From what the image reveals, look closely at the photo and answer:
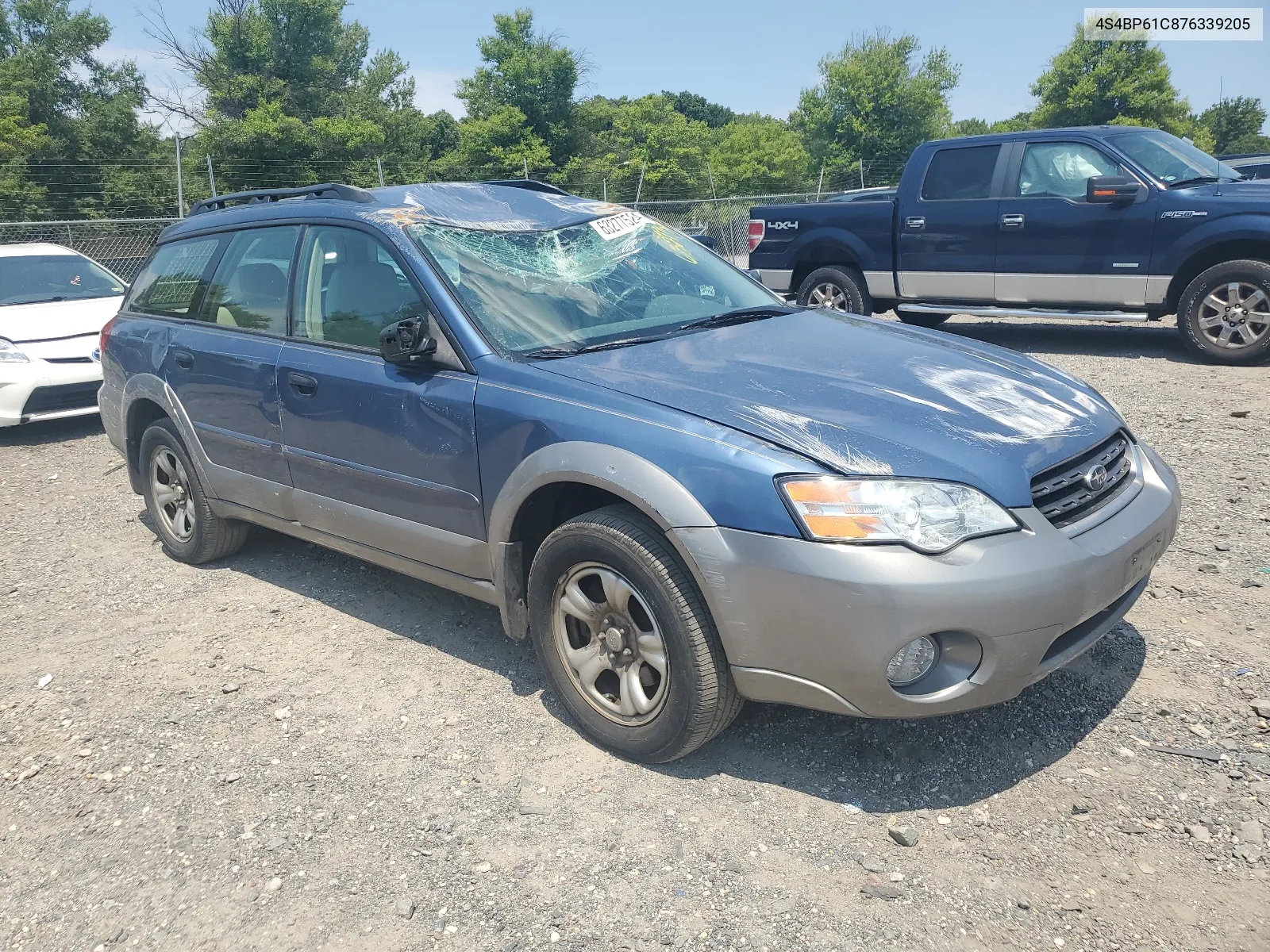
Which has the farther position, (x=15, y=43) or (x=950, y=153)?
(x=15, y=43)

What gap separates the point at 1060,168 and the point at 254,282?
7.21 metres

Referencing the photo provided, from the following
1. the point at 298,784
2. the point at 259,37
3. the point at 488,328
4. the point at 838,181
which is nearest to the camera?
the point at 298,784

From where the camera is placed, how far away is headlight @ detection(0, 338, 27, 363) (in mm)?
7918

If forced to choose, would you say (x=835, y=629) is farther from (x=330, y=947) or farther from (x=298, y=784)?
(x=298, y=784)

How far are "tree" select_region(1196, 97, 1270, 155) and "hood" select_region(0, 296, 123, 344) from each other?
7390 cm

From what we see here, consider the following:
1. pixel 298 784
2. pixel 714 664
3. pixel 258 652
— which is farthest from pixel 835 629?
pixel 258 652

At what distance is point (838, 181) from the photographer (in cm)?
4475

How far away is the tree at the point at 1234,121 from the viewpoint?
217 feet

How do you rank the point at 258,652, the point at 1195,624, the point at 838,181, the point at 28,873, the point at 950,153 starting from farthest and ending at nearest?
the point at 838,181, the point at 950,153, the point at 258,652, the point at 1195,624, the point at 28,873

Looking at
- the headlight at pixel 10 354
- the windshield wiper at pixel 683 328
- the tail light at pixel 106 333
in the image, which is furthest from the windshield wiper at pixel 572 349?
the headlight at pixel 10 354

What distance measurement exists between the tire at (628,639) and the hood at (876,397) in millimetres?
446

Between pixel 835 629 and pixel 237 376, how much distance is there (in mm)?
2919

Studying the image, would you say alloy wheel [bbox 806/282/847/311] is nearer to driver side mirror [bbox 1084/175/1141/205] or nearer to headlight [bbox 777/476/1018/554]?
driver side mirror [bbox 1084/175/1141/205]

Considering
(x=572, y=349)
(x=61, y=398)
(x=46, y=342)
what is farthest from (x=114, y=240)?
(x=572, y=349)
